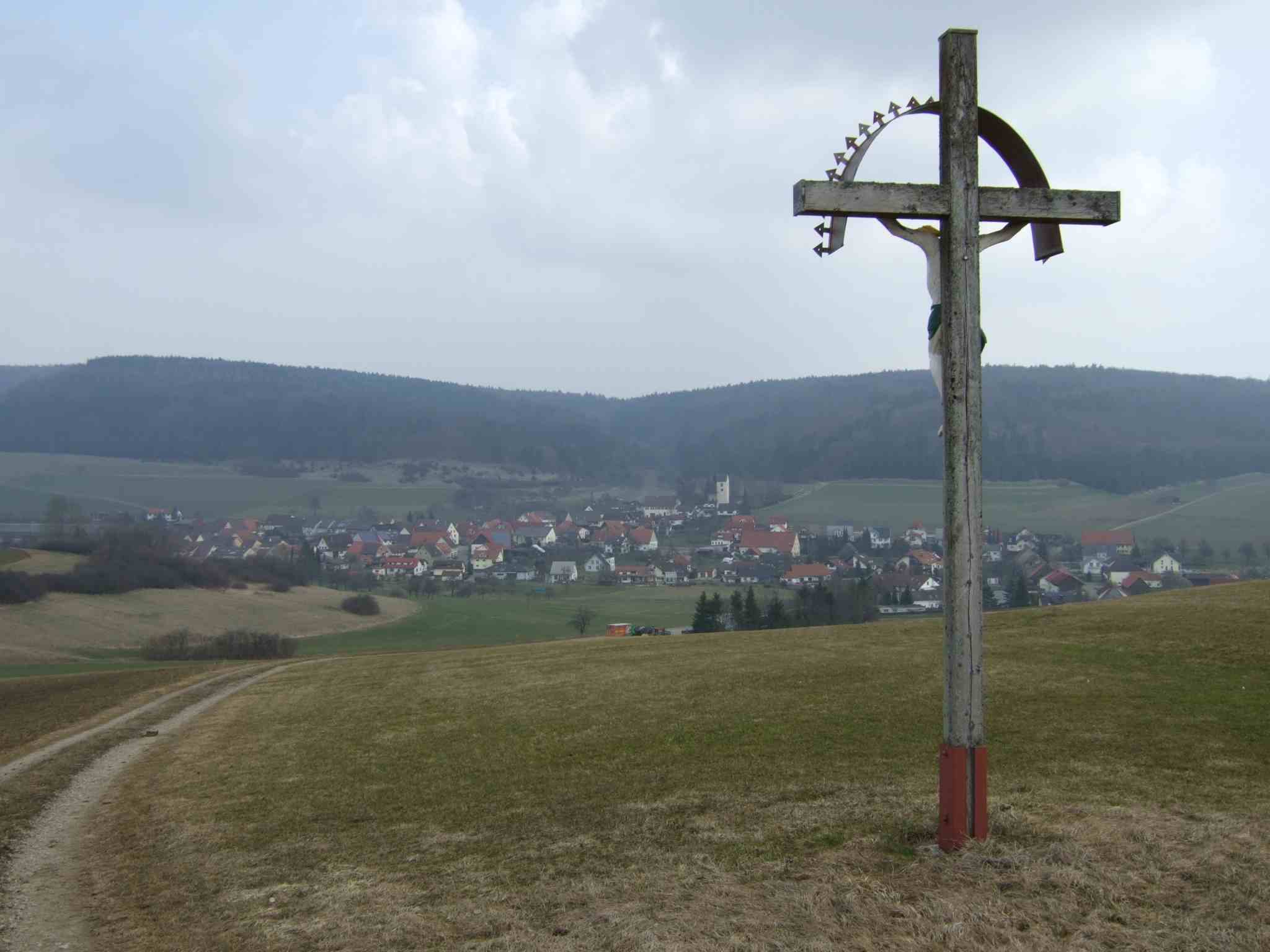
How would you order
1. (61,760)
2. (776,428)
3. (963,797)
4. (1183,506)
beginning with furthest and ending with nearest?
(776,428), (1183,506), (61,760), (963,797)

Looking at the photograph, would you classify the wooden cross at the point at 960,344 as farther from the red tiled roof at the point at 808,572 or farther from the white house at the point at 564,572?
the white house at the point at 564,572

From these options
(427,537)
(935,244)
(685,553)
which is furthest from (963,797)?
(427,537)

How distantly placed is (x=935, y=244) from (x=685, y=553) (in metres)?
103

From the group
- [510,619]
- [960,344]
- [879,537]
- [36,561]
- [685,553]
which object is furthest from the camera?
[685,553]

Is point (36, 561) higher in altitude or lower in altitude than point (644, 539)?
lower

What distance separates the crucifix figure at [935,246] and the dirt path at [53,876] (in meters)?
6.97

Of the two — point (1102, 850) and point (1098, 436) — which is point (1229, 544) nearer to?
A: point (1098, 436)

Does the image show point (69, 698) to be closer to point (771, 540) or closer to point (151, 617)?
point (151, 617)

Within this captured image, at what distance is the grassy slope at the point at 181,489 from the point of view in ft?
444

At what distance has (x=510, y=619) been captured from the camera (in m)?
67.6

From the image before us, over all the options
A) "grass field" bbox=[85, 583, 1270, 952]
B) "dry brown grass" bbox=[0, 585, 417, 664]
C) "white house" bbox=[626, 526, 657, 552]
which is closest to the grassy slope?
"white house" bbox=[626, 526, 657, 552]

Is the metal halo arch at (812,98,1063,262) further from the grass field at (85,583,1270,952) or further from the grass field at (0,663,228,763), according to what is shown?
the grass field at (0,663,228,763)

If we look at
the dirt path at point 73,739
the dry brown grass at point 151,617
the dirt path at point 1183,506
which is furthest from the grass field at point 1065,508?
the dirt path at point 73,739

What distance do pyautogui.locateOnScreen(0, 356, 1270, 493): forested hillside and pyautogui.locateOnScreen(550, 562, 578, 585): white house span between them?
44.0m
